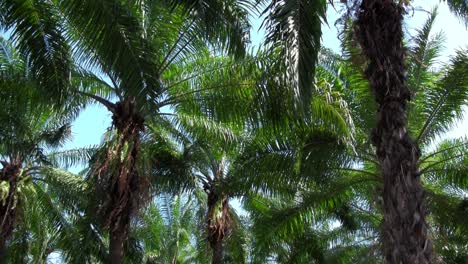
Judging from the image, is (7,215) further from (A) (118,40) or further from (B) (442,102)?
(B) (442,102)

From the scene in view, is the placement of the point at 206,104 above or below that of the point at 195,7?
below

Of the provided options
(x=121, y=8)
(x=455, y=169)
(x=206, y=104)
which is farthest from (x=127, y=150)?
(x=455, y=169)

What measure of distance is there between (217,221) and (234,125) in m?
3.98

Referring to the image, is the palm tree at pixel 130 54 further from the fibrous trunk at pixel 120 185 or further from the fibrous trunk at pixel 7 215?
the fibrous trunk at pixel 7 215

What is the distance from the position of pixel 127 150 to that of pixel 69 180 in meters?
4.35

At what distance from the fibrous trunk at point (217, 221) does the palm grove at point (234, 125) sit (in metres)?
0.04

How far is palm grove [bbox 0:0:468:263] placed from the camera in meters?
8.38

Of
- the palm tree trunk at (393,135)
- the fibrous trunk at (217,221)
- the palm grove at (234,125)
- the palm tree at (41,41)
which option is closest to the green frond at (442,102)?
the palm grove at (234,125)

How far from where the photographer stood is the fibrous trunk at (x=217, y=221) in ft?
49.9

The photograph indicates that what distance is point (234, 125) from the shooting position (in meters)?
12.1

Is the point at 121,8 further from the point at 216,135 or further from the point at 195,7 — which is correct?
the point at 216,135

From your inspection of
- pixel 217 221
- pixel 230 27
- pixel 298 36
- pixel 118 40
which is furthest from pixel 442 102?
pixel 118 40

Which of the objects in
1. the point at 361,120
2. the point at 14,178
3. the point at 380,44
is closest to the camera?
the point at 380,44

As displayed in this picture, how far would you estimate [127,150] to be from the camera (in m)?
10.7
